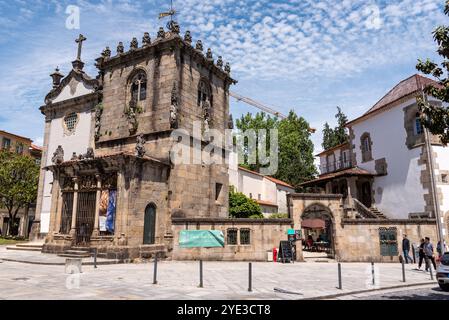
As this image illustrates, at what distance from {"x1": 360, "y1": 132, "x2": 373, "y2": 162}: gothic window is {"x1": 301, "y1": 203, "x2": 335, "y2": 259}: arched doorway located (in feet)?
22.2

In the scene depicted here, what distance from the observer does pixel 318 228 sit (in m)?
31.0

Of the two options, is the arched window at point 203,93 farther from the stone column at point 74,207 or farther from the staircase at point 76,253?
the staircase at point 76,253

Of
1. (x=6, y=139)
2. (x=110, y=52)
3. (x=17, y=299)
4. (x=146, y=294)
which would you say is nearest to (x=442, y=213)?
(x=146, y=294)

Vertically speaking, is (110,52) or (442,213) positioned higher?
(110,52)

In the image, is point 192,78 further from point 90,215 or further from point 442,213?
point 442,213

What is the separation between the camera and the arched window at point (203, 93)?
26.4 meters

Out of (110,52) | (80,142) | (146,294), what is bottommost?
(146,294)

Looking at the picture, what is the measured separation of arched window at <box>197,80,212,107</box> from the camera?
1041 inches

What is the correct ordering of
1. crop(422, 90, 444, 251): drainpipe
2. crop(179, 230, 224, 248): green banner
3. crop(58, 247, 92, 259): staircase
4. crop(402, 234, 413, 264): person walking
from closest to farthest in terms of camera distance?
crop(179, 230, 224, 248): green banner → crop(58, 247, 92, 259): staircase → crop(402, 234, 413, 264): person walking → crop(422, 90, 444, 251): drainpipe

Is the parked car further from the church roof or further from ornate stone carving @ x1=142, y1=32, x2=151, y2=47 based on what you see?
ornate stone carving @ x1=142, y1=32, x2=151, y2=47

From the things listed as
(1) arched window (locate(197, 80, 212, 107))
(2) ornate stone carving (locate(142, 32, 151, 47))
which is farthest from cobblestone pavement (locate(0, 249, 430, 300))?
(2) ornate stone carving (locate(142, 32, 151, 47))

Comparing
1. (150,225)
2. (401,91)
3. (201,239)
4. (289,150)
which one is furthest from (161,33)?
(289,150)

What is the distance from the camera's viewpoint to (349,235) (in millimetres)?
22109
